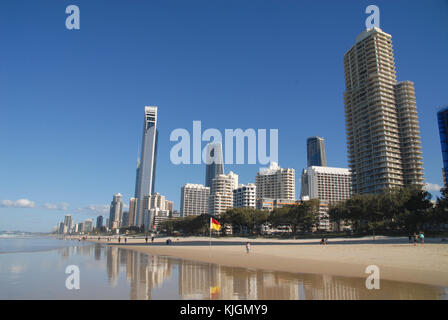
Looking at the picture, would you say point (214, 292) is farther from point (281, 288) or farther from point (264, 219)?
point (264, 219)

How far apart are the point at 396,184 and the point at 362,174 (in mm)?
15288

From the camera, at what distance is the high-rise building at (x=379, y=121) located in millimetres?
130875

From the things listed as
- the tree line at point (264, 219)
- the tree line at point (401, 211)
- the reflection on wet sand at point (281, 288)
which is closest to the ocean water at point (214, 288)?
the reflection on wet sand at point (281, 288)

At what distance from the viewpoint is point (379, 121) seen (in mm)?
135625

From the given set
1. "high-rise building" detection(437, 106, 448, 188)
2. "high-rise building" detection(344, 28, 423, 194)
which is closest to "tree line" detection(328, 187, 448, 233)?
"high-rise building" detection(344, 28, 423, 194)

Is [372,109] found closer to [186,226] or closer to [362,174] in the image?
[362,174]

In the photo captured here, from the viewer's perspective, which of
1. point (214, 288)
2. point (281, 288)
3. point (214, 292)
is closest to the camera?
point (214, 292)

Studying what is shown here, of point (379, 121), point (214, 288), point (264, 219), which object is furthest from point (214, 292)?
point (379, 121)

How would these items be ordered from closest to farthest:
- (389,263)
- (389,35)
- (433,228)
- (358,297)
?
(358,297) → (389,263) → (433,228) → (389,35)

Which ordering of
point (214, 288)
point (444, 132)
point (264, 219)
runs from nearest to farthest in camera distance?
point (214, 288)
point (264, 219)
point (444, 132)

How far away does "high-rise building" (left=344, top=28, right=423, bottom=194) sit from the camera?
131m

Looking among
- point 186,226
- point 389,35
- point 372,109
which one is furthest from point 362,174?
point 186,226
